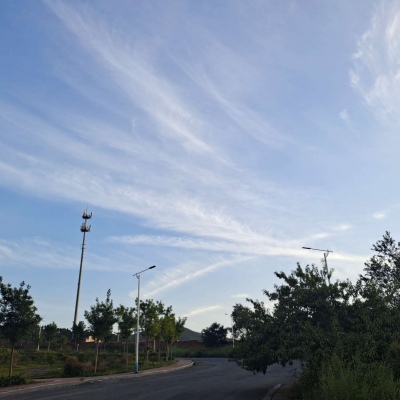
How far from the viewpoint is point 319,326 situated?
1519 cm

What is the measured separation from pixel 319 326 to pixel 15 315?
61.2ft

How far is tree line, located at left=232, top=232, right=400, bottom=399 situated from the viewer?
1291 centimetres

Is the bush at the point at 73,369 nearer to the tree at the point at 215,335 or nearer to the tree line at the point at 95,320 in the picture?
the tree line at the point at 95,320

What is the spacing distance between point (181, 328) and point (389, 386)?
46.8m

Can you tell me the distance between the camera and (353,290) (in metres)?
15.7

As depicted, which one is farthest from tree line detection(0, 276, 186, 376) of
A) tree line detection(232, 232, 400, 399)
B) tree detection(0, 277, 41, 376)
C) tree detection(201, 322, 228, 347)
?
tree detection(201, 322, 228, 347)

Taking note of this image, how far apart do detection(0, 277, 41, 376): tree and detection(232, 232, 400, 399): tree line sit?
1399cm

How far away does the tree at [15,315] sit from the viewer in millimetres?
24703

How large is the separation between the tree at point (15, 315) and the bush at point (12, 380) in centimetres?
303

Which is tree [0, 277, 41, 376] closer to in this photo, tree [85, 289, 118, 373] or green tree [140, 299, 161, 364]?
tree [85, 289, 118, 373]

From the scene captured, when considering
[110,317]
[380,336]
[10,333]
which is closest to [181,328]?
[110,317]

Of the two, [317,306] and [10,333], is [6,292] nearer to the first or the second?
[10,333]

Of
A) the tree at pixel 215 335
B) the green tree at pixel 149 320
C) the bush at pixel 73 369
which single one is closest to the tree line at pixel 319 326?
the bush at pixel 73 369

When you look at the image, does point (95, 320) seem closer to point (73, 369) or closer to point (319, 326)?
point (73, 369)
